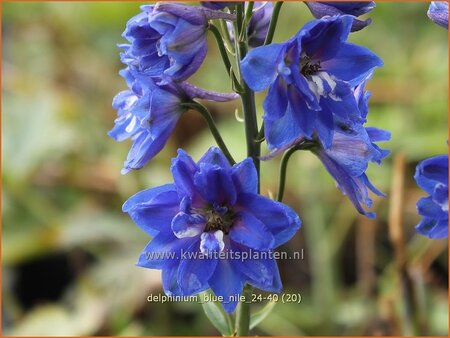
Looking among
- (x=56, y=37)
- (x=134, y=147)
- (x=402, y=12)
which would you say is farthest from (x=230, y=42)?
(x=402, y=12)

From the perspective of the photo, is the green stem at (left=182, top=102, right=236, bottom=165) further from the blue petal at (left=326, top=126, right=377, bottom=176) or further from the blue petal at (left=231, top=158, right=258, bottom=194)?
the blue petal at (left=326, top=126, right=377, bottom=176)

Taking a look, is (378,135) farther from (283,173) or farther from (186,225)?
(186,225)

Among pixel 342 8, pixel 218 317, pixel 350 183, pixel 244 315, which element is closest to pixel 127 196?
pixel 218 317

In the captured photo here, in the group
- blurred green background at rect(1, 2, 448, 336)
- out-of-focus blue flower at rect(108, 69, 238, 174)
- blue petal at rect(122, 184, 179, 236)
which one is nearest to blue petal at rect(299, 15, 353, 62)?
out-of-focus blue flower at rect(108, 69, 238, 174)

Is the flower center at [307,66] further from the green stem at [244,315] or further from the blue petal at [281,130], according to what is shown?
the green stem at [244,315]

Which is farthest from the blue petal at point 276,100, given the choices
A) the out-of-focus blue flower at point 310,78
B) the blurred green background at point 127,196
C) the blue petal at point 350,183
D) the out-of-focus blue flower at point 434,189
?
the blurred green background at point 127,196
